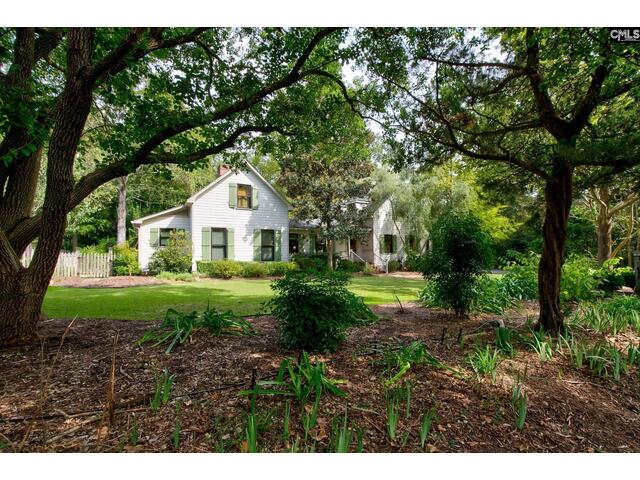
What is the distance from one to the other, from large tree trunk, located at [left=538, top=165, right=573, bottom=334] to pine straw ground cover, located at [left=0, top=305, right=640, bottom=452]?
939mm

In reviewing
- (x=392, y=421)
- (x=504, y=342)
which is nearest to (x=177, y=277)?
(x=504, y=342)

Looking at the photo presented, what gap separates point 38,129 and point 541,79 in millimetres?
6499

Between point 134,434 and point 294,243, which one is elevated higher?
point 294,243

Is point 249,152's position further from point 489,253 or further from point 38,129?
point 489,253

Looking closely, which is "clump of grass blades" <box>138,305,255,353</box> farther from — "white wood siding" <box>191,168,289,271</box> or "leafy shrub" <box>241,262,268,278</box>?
"white wood siding" <box>191,168,289,271</box>

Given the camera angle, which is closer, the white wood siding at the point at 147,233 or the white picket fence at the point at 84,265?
the white picket fence at the point at 84,265

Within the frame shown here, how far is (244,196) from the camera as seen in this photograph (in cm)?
1780

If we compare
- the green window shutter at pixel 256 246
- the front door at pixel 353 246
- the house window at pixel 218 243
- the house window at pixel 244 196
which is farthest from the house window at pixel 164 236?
the front door at pixel 353 246

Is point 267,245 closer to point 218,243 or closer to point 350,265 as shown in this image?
point 218,243

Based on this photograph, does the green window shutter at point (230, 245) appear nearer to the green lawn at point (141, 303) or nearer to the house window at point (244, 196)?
the house window at point (244, 196)

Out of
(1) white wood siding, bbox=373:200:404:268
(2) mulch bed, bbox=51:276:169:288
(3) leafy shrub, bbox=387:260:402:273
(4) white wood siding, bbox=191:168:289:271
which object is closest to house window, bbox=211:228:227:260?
(4) white wood siding, bbox=191:168:289:271

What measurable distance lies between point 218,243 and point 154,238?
3110 mm

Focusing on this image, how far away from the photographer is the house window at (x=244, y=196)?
17.6m

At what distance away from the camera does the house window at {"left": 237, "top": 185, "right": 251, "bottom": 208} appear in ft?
57.9
